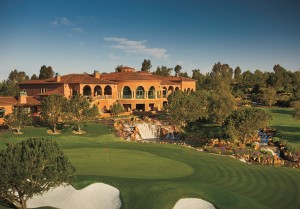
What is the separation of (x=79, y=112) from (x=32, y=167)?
33.5m

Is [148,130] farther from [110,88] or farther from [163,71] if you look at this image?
[163,71]

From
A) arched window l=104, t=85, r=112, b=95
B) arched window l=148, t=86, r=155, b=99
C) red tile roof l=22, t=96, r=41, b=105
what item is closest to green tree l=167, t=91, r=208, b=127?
arched window l=148, t=86, r=155, b=99

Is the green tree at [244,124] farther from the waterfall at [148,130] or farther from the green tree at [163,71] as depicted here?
the green tree at [163,71]

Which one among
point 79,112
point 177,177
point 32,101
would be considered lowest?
point 177,177

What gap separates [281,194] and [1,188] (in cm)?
2118

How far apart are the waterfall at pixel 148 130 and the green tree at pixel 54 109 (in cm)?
1443

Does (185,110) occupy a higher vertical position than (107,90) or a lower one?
lower

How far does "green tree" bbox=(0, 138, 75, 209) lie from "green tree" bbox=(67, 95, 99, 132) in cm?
3125

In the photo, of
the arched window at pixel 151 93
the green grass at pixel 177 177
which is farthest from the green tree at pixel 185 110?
the arched window at pixel 151 93

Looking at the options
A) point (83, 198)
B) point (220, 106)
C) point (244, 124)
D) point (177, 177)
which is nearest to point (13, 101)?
point (220, 106)

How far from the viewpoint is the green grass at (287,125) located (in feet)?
160

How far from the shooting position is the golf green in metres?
29.1

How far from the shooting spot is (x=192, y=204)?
75.6 feet

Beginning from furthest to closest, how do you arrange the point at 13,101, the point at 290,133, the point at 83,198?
the point at 13,101, the point at 290,133, the point at 83,198
